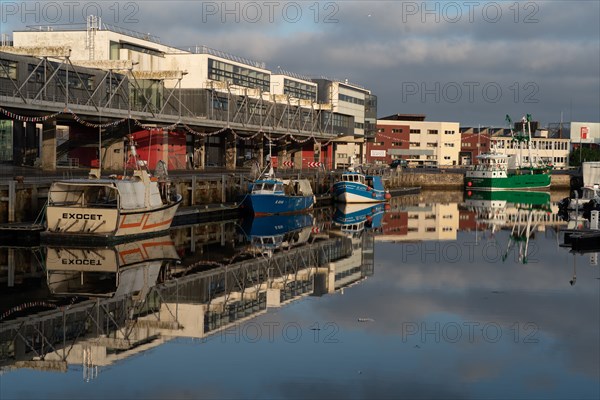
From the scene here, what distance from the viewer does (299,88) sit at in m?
93.2

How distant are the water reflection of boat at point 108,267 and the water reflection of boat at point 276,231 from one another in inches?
165

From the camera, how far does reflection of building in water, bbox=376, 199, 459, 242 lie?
41.8 m

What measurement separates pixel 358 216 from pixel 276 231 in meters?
13.7

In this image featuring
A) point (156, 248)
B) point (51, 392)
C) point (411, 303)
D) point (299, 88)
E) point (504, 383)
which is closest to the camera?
point (51, 392)

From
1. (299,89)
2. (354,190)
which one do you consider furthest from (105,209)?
(299,89)

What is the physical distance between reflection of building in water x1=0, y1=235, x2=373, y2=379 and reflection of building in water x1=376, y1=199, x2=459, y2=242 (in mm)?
12630

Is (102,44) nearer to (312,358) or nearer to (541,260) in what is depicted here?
(541,260)

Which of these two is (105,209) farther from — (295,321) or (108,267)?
(295,321)

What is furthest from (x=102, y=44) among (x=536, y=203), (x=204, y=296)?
(x=204, y=296)

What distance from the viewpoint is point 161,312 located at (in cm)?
1984

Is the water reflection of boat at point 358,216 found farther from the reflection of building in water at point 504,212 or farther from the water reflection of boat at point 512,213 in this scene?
the water reflection of boat at point 512,213

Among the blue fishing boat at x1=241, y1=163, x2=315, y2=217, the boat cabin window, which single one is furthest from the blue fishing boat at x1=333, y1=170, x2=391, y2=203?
the blue fishing boat at x1=241, y1=163, x2=315, y2=217

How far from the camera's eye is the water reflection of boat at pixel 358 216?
4538cm

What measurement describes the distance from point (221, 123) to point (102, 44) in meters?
11.0
